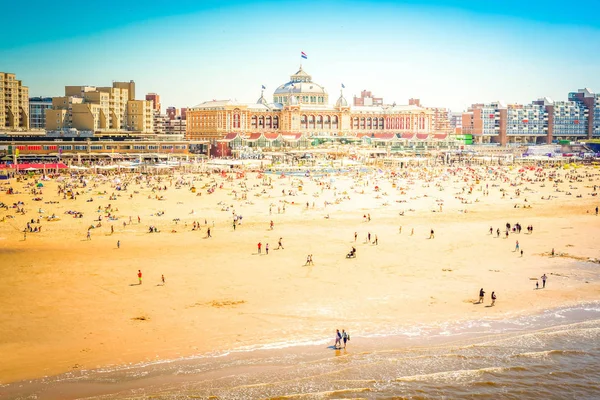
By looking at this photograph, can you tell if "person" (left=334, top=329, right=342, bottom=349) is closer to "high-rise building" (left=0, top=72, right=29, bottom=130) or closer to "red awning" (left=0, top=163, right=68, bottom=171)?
"red awning" (left=0, top=163, right=68, bottom=171)

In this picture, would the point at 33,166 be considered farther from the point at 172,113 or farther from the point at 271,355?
the point at 172,113

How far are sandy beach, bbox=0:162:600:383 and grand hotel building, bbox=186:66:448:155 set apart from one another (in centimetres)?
6161

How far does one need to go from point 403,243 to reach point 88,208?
23.6 metres

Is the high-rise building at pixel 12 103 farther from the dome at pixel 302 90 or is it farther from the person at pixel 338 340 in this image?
the person at pixel 338 340

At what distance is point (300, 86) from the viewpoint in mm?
125125

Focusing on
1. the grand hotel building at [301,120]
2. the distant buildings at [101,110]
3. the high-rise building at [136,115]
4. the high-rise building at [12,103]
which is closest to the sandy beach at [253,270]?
the distant buildings at [101,110]

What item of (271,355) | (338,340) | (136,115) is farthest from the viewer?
(136,115)

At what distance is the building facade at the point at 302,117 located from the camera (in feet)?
374

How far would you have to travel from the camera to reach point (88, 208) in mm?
43094

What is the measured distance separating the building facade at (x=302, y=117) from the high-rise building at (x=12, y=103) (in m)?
31.1

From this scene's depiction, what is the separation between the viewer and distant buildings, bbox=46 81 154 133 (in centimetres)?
9412

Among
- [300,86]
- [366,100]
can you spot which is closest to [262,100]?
[300,86]

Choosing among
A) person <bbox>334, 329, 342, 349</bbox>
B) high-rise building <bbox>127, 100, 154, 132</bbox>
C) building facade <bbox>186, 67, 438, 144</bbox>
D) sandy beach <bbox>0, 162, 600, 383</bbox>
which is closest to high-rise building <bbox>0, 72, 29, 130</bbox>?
high-rise building <bbox>127, 100, 154, 132</bbox>

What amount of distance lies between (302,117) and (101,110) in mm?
40550
